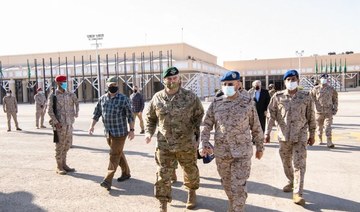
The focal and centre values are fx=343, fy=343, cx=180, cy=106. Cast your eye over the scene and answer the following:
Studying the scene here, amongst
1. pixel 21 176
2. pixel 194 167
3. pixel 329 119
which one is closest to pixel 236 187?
pixel 194 167

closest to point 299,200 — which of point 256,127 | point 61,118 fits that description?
point 256,127

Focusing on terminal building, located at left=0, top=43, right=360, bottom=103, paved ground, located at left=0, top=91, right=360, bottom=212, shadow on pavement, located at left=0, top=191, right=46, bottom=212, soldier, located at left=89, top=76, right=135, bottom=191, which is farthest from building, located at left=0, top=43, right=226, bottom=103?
shadow on pavement, located at left=0, top=191, right=46, bottom=212

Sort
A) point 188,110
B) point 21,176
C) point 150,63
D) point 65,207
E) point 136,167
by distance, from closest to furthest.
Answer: point 188,110 < point 65,207 < point 21,176 < point 136,167 < point 150,63

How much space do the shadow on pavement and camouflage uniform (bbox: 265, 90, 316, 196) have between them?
12.1 feet

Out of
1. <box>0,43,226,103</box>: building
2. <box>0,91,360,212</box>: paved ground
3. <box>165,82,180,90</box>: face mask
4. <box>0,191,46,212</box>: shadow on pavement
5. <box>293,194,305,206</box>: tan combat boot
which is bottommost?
<box>0,191,46,212</box>: shadow on pavement

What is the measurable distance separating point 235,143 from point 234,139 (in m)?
0.05

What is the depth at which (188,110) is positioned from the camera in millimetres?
4516

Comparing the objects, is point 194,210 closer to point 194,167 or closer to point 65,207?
point 194,167

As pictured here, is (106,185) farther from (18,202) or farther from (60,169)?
(60,169)

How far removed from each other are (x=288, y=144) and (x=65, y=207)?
3424 millimetres

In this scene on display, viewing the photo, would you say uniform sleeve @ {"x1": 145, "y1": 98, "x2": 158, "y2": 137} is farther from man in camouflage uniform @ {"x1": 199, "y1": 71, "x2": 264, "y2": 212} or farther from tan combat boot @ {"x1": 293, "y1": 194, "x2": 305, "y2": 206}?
tan combat boot @ {"x1": 293, "y1": 194, "x2": 305, "y2": 206}

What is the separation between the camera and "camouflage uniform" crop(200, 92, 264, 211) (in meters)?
4.00

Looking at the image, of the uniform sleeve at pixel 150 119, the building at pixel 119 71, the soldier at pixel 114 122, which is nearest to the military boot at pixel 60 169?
the soldier at pixel 114 122

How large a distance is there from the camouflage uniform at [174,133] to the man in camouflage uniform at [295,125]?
1399mm
